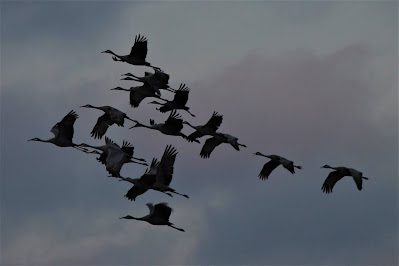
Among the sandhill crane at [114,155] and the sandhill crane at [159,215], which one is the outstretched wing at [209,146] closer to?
the sandhill crane at [114,155]

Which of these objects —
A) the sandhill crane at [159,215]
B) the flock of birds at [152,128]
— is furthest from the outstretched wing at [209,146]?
the sandhill crane at [159,215]

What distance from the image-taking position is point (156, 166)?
42.8 metres

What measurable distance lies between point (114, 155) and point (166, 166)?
71.4 inches

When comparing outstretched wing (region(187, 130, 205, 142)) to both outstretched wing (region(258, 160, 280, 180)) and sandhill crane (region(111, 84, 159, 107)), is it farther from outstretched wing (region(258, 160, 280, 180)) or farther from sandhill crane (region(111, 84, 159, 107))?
outstretched wing (region(258, 160, 280, 180))

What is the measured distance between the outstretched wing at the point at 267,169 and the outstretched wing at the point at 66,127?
24.8 ft

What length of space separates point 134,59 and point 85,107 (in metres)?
3.58

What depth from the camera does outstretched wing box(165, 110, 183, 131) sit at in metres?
44.1

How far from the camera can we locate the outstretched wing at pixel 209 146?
48444mm

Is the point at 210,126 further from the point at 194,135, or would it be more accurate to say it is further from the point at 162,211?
the point at 162,211

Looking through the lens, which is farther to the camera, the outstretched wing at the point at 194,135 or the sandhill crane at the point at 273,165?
the outstretched wing at the point at 194,135

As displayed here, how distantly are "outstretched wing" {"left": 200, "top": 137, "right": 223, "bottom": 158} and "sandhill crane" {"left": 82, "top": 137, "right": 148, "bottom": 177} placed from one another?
Answer: 3983 millimetres

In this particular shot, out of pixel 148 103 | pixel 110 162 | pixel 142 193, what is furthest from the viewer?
pixel 148 103

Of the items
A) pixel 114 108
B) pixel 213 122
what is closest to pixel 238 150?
pixel 213 122

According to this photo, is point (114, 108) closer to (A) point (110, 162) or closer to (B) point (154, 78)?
(B) point (154, 78)
